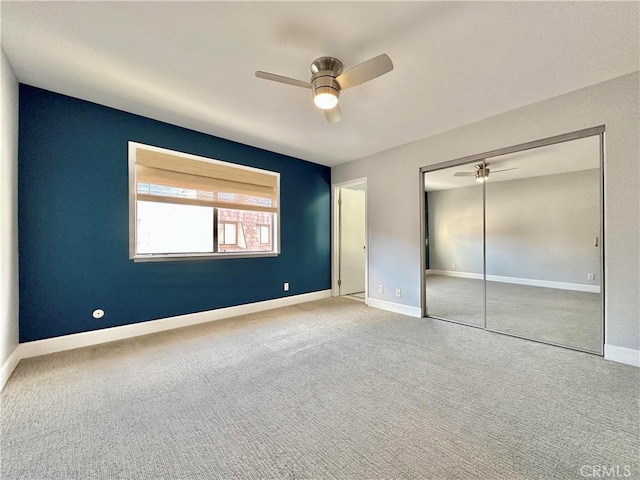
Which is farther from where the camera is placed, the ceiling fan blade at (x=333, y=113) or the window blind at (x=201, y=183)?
the window blind at (x=201, y=183)

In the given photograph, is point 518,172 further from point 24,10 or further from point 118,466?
point 24,10

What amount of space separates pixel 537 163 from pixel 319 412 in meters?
3.65

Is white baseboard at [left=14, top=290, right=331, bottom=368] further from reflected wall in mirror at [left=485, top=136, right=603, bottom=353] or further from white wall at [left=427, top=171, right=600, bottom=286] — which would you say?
reflected wall in mirror at [left=485, top=136, right=603, bottom=353]

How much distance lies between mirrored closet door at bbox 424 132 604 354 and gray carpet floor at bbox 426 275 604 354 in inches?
0.4

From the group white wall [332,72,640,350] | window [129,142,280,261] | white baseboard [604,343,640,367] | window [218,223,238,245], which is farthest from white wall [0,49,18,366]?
white baseboard [604,343,640,367]

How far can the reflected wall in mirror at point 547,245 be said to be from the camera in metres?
2.77

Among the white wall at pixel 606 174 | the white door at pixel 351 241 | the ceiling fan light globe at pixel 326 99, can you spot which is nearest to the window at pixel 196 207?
the white door at pixel 351 241

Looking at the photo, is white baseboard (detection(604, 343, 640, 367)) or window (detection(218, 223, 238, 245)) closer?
white baseboard (detection(604, 343, 640, 367))

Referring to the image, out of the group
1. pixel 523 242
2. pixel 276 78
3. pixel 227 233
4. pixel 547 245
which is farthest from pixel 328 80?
pixel 547 245

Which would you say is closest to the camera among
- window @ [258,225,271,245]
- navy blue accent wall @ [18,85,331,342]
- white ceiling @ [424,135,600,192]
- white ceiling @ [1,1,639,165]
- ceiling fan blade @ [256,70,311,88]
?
white ceiling @ [1,1,639,165]

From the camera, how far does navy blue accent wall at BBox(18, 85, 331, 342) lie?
102 inches

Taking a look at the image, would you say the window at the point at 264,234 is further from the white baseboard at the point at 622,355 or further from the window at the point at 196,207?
the white baseboard at the point at 622,355

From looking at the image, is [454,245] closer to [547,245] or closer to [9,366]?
[547,245]

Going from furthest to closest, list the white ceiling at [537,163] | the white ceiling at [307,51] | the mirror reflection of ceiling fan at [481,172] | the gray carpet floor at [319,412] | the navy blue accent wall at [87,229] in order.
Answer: the mirror reflection of ceiling fan at [481,172] → the white ceiling at [537,163] → the navy blue accent wall at [87,229] → the white ceiling at [307,51] → the gray carpet floor at [319,412]
